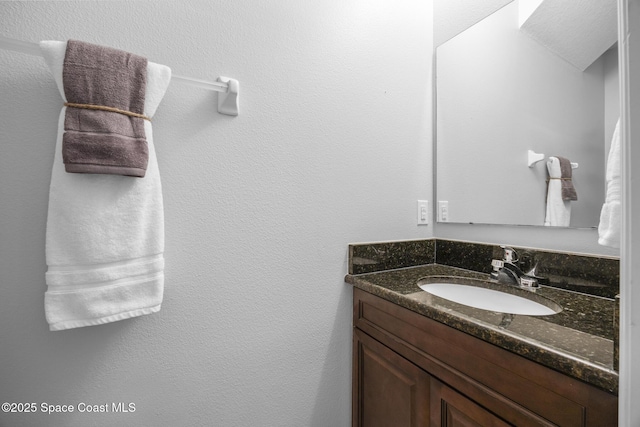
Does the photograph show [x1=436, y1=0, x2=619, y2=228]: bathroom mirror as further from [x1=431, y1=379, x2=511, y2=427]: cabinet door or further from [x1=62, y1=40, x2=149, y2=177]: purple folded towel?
[x1=62, y1=40, x2=149, y2=177]: purple folded towel

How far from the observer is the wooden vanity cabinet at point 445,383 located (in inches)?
23.0

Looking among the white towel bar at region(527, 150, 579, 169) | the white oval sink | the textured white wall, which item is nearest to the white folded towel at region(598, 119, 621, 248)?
the white oval sink

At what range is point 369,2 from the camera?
4.31ft

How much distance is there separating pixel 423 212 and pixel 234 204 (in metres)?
0.95

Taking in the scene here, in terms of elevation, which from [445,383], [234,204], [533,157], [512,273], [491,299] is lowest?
[445,383]

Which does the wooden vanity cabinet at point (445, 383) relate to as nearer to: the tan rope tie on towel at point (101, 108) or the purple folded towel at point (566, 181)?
the purple folded towel at point (566, 181)

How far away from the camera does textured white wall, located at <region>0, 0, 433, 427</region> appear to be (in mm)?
781

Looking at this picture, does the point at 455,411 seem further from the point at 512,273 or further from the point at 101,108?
the point at 101,108

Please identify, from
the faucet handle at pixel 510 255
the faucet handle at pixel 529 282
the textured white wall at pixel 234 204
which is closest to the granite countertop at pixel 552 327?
the faucet handle at pixel 529 282

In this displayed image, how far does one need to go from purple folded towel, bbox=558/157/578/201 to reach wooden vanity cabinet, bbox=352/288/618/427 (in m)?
0.73

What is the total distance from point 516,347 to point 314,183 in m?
0.81

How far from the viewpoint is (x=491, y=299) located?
3.71 feet

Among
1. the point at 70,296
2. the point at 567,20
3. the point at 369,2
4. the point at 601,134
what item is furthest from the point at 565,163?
the point at 70,296

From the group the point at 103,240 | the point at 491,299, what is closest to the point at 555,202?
the point at 491,299
